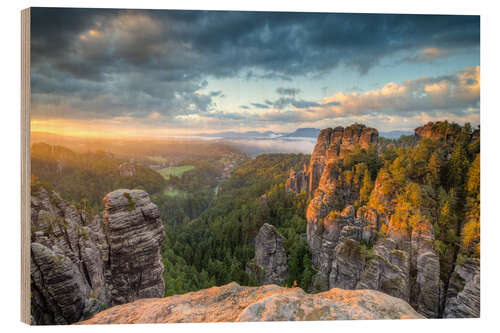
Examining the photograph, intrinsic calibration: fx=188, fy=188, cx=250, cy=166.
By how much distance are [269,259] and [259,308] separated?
2919 mm

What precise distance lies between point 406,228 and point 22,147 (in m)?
7.67

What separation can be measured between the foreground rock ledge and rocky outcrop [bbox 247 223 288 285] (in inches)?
88.7

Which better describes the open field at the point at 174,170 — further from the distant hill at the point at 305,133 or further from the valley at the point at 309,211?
the distant hill at the point at 305,133

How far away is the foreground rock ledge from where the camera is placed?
288 cm

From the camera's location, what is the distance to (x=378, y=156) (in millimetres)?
5145

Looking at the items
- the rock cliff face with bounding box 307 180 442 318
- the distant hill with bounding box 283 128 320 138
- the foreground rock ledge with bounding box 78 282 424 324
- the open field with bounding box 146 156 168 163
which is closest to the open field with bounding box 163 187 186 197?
the open field with bounding box 146 156 168 163

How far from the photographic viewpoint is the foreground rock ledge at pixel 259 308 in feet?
9.46

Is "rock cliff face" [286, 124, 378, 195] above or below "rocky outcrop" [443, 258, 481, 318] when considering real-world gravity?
above

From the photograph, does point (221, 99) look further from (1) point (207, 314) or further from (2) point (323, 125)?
(1) point (207, 314)

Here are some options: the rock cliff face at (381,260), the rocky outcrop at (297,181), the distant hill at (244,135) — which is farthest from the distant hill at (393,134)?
the distant hill at (244,135)

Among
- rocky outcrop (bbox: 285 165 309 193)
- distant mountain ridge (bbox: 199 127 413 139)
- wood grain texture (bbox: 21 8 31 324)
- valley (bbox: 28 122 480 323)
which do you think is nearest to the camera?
wood grain texture (bbox: 21 8 31 324)

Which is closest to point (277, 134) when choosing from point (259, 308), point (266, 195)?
point (266, 195)

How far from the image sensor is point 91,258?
3.43 m

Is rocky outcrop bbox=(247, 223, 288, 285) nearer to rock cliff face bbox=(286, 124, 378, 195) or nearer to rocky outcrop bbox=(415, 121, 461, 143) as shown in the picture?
rock cliff face bbox=(286, 124, 378, 195)
